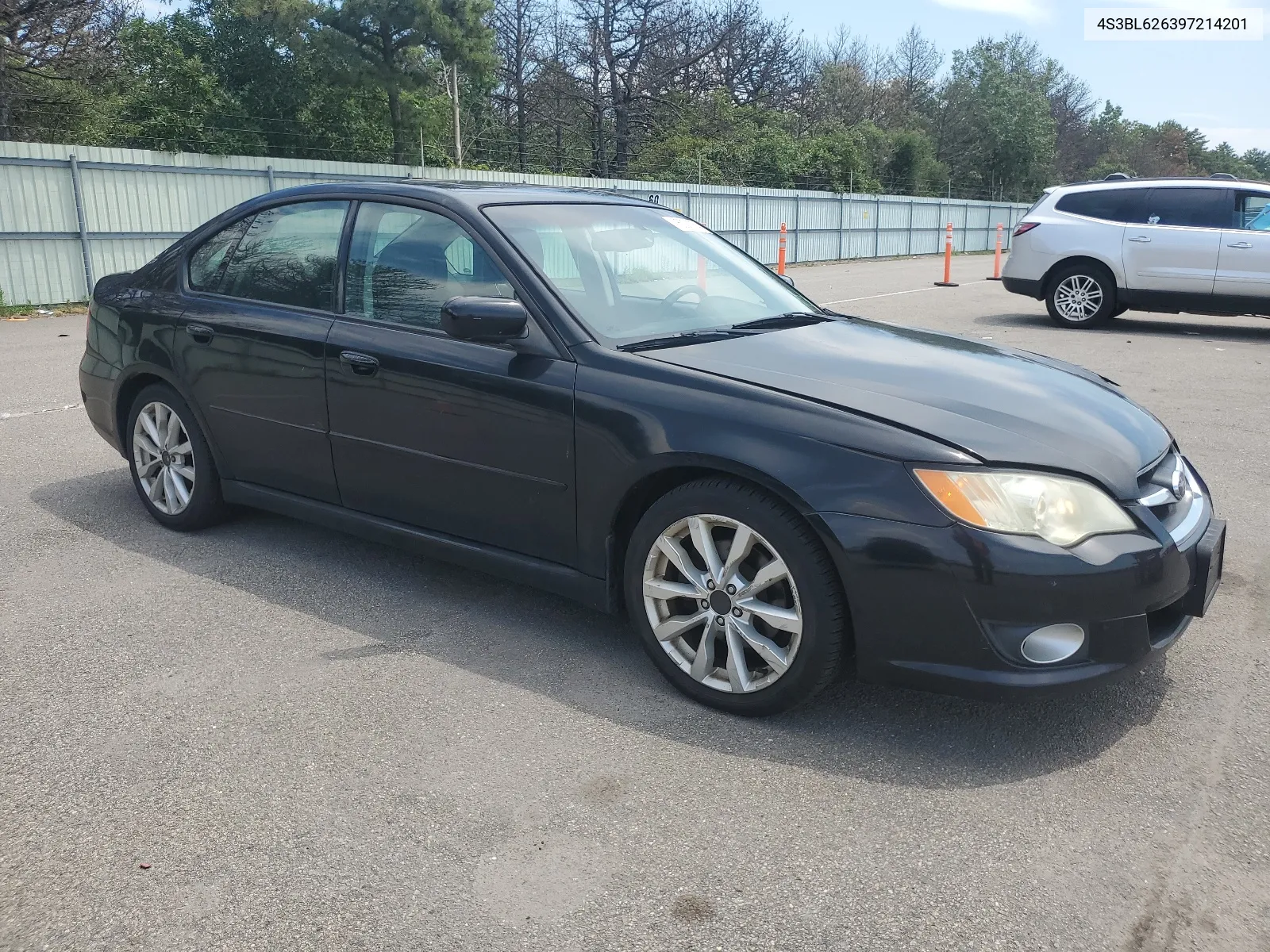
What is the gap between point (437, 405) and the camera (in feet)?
12.2

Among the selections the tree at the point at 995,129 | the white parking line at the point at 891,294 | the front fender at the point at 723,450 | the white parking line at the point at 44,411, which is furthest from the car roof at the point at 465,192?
the tree at the point at 995,129

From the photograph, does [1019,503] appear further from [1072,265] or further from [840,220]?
[840,220]

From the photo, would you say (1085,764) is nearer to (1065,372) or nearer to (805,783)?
(805,783)

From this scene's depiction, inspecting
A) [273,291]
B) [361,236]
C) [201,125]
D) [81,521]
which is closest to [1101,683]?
[361,236]

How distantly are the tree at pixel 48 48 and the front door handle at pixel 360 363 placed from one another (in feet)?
82.5

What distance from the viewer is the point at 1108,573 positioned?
2807mm

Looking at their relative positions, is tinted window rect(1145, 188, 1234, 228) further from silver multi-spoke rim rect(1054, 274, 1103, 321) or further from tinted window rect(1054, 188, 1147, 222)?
silver multi-spoke rim rect(1054, 274, 1103, 321)

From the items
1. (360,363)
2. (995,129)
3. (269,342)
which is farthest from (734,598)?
(995,129)

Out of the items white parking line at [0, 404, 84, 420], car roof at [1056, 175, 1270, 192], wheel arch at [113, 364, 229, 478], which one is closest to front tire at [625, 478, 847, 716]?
wheel arch at [113, 364, 229, 478]

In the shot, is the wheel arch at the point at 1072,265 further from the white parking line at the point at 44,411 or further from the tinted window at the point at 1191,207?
the white parking line at the point at 44,411

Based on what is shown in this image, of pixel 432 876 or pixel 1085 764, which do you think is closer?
pixel 432 876

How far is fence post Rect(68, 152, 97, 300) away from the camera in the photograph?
15609mm

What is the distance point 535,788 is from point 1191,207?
11.8m

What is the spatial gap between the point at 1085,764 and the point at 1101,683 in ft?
0.78
